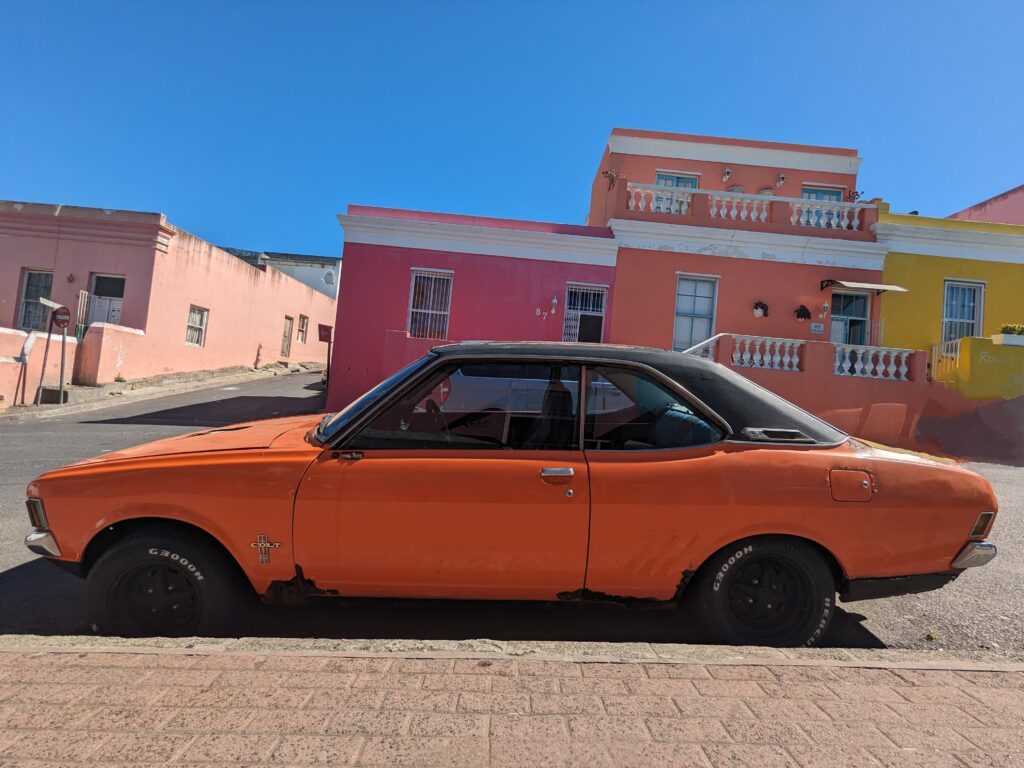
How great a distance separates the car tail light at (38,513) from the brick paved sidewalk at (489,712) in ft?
1.94

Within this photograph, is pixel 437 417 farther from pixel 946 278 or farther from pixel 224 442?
pixel 946 278

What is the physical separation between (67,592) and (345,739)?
109 inches

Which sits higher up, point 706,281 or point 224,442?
point 706,281

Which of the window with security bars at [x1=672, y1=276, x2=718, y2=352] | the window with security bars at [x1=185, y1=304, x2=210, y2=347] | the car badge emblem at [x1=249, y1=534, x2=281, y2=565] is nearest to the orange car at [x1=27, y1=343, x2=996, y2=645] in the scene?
the car badge emblem at [x1=249, y1=534, x2=281, y2=565]

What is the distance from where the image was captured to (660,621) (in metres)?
3.33

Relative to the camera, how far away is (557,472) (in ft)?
9.03

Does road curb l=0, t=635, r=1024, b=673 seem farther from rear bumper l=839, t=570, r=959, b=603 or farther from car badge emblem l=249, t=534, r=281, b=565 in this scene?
car badge emblem l=249, t=534, r=281, b=565

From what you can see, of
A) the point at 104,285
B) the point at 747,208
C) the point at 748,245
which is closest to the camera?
the point at 748,245

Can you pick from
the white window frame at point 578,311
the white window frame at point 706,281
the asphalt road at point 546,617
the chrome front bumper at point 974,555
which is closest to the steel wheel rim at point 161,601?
the asphalt road at point 546,617

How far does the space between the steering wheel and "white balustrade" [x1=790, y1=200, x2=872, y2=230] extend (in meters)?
13.3

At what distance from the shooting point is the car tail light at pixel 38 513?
2.80 metres

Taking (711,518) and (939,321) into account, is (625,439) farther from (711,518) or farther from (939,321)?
(939,321)

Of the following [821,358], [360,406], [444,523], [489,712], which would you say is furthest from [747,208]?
[489,712]

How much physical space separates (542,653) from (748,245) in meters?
13.1
